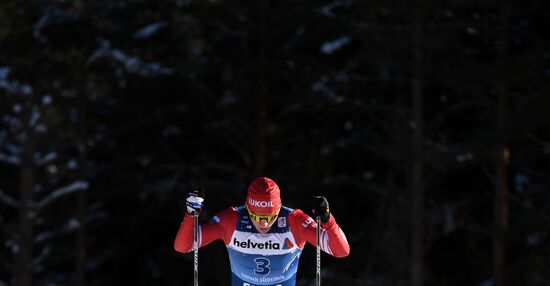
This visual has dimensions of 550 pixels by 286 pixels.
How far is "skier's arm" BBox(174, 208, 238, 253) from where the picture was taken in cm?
905

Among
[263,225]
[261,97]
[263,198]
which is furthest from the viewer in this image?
[261,97]

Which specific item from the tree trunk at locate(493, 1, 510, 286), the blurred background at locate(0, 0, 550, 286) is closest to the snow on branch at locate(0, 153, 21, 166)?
the blurred background at locate(0, 0, 550, 286)

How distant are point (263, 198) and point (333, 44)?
593 inches

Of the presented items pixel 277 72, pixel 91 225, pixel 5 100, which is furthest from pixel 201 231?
pixel 91 225

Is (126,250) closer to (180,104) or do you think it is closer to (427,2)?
(180,104)

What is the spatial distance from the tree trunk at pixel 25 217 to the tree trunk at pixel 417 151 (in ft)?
28.2

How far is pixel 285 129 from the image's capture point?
2491cm

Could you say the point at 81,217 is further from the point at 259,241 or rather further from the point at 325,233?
the point at 325,233

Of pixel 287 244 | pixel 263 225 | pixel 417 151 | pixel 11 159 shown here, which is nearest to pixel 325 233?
pixel 287 244

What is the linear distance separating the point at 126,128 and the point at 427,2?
8842 mm

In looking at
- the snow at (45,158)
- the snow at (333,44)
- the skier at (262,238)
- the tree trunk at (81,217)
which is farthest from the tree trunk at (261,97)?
the skier at (262,238)

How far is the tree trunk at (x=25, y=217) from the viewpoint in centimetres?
2269

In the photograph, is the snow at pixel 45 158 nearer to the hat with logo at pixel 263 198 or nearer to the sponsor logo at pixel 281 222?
the sponsor logo at pixel 281 222

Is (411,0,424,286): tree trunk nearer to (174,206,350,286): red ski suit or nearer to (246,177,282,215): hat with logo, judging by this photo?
(174,206,350,286): red ski suit
